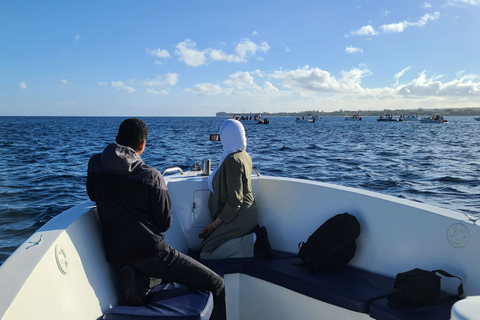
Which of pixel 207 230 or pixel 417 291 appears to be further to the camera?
pixel 207 230

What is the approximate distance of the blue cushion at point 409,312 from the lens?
6.52 feet

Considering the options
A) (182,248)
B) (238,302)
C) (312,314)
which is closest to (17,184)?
(182,248)

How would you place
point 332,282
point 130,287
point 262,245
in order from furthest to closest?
point 262,245
point 332,282
point 130,287

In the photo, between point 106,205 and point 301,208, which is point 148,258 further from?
point 301,208

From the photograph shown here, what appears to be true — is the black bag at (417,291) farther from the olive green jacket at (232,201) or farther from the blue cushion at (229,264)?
the olive green jacket at (232,201)

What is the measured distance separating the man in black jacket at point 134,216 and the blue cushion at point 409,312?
962mm

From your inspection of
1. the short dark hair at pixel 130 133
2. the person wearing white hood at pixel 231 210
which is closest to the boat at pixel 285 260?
the person wearing white hood at pixel 231 210

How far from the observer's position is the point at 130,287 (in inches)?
81.8

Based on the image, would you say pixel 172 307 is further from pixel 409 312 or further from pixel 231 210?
pixel 409 312

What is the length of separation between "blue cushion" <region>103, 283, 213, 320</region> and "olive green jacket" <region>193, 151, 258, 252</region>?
732mm

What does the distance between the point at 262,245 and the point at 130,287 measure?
1.21 meters

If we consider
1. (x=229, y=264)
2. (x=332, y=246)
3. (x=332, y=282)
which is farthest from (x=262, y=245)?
(x=332, y=282)

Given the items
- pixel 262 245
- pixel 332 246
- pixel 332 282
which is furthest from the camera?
pixel 262 245

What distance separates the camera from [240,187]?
279 centimetres
